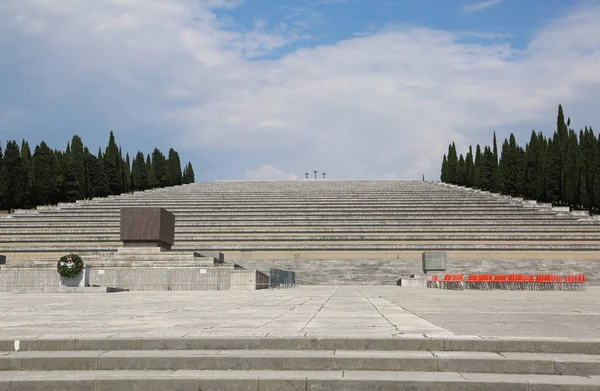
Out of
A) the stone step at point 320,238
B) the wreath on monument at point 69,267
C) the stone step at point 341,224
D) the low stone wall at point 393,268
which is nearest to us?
the wreath on monument at point 69,267

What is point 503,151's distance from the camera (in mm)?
77938

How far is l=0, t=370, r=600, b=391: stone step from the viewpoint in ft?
20.9

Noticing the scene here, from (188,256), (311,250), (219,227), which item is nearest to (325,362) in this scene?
(188,256)

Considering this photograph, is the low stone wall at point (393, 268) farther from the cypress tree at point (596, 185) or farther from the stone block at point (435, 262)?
the cypress tree at point (596, 185)

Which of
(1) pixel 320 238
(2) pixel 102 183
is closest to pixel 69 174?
(2) pixel 102 183

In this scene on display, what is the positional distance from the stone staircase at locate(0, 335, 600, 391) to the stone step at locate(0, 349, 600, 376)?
1 cm

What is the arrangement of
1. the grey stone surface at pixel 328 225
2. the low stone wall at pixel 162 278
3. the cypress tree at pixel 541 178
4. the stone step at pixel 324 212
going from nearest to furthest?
the low stone wall at pixel 162 278
the grey stone surface at pixel 328 225
the stone step at pixel 324 212
the cypress tree at pixel 541 178

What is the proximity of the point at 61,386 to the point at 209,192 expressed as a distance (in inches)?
2379

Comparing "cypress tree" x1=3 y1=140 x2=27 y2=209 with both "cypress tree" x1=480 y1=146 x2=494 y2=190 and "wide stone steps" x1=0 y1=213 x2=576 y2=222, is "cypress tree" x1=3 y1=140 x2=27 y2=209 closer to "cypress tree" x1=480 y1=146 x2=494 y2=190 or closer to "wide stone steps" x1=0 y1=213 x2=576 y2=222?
"wide stone steps" x1=0 y1=213 x2=576 y2=222

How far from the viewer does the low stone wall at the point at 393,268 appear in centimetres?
3872

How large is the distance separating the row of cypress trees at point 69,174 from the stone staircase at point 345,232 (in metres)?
10.7

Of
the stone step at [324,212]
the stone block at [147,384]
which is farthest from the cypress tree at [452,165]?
the stone block at [147,384]

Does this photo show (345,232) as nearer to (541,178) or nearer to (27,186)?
(541,178)

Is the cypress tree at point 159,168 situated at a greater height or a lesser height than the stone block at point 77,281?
greater
